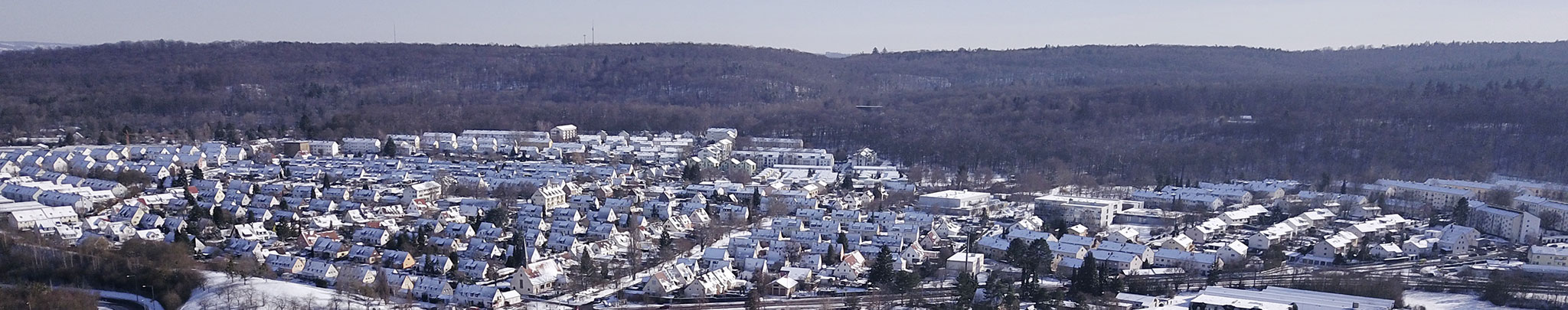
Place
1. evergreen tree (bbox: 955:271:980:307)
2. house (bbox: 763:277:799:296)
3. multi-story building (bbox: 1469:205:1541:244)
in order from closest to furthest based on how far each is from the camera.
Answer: evergreen tree (bbox: 955:271:980:307), house (bbox: 763:277:799:296), multi-story building (bbox: 1469:205:1541:244)

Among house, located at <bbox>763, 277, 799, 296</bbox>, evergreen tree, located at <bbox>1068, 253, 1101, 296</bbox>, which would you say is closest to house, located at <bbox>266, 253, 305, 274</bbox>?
house, located at <bbox>763, 277, 799, 296</bbox>

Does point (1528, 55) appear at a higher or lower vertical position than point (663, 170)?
higher

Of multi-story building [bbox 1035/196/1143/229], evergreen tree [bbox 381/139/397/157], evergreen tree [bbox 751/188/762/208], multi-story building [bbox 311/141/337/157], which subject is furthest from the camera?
multi-story building [bbox 311/141/337/157]

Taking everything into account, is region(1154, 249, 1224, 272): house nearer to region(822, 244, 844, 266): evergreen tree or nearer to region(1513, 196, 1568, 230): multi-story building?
region(822, 244, 844, 266): evergreen tree

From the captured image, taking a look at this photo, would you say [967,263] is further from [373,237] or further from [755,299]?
[373,237]

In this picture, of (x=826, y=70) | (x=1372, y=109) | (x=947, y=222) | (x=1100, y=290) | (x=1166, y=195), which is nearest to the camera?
(x=1100, y=290)

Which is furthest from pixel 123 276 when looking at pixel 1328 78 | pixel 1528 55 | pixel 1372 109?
pixel 1528 55

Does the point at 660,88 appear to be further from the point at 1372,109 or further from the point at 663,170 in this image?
the point at 1372,109

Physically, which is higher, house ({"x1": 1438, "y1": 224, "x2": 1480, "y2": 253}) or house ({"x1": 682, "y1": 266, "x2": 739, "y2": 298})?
house ({"x1": 1438, "y1": 224, "x2": 1480, "y2": 253})

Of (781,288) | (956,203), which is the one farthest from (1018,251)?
(956,203)
